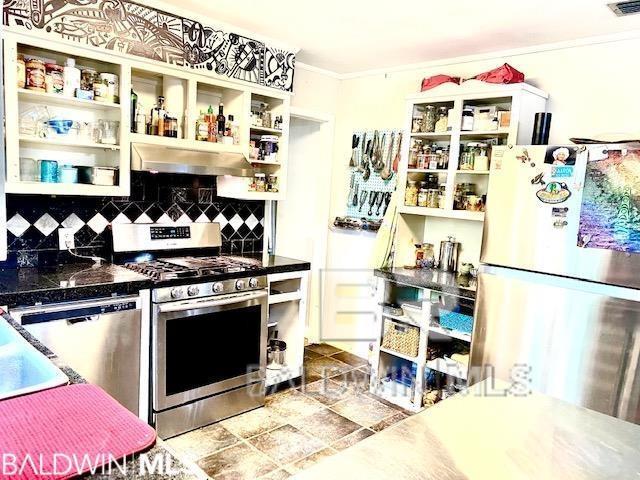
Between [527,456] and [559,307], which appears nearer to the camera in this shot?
[527,456]

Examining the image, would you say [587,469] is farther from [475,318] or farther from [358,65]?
[358,65]

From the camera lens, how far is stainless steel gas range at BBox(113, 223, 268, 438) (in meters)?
2.64

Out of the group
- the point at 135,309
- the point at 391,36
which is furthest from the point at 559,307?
the point at 135,309

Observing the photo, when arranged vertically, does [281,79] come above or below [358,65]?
below

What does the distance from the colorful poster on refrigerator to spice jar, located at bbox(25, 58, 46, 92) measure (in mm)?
2828

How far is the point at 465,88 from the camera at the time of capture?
322cm

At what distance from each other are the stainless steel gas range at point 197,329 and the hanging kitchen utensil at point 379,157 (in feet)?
4.70

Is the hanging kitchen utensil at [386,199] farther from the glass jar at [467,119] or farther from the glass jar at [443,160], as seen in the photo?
the glass jar at [467,119]

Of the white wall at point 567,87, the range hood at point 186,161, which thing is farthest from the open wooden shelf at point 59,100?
the white wall at point 567,87

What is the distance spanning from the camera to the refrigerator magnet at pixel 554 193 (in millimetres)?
2486

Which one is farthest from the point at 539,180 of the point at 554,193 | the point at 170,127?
the point at 170,127

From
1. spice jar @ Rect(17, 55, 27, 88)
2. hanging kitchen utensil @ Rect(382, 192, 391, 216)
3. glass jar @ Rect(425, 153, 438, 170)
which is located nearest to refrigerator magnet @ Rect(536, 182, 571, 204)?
glass jar @ Rect(425, 153, 438, 170)

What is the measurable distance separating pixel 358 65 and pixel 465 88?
105 cm

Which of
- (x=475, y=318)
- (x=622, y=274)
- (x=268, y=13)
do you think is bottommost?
(x=475, y=318)
